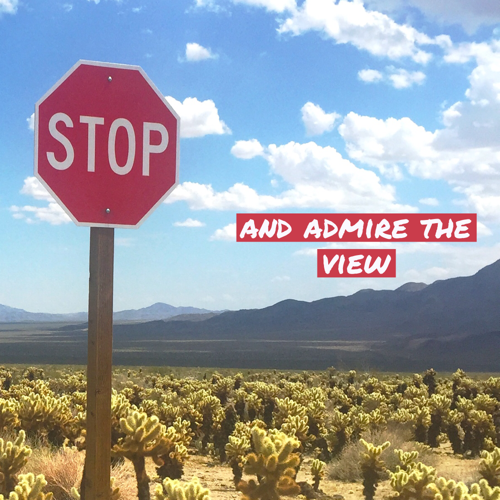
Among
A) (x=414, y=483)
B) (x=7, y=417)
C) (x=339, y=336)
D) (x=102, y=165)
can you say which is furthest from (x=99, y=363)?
(x=339, y=336)

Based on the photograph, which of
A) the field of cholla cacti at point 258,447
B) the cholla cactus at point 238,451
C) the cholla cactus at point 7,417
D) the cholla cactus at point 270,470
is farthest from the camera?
the cholla cactus at point 238,451

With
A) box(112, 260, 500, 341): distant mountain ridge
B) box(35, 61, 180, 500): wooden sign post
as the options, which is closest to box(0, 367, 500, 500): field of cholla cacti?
box(35, 61, 180, 500): wooden sign post

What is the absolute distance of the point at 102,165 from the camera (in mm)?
3711

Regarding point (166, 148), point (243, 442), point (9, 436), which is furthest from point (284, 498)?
point (166, 148)

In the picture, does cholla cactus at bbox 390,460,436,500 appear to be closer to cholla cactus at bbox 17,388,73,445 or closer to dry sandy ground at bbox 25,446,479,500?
dry sandy ground at bbox 25,446,479,500

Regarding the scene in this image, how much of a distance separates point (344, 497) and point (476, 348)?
10149 centimetres

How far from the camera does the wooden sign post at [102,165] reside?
12.0 ft

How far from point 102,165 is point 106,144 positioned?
0.43ft

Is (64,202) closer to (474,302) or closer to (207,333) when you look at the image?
(474,302)

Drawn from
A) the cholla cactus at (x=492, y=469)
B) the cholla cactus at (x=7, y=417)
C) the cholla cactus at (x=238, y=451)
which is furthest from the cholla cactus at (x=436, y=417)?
the cholla cactus at (x=7, y=417)

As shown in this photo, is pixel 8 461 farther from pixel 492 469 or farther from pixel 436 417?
pixel 436 417

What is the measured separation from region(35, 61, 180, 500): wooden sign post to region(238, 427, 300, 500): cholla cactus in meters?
3.31

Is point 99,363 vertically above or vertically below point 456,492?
above

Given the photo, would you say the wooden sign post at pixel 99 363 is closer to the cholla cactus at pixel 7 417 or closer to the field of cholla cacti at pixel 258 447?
the field of cholla cacti at pixel 258 447
